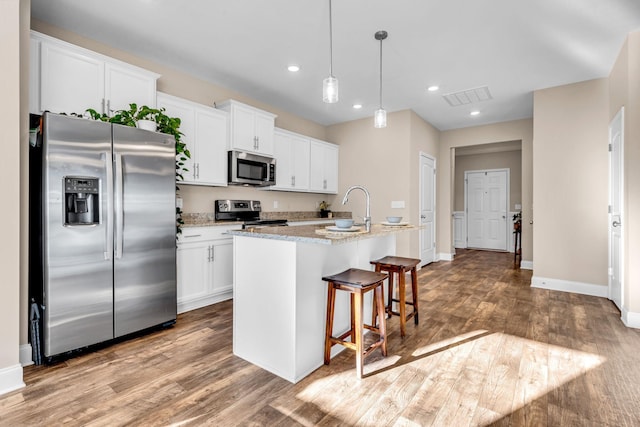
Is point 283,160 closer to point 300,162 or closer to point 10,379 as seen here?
point 300,162

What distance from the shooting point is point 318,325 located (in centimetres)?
224

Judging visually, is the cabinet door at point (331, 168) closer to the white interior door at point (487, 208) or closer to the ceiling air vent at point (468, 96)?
the ceiling air vent at point (468, 96)

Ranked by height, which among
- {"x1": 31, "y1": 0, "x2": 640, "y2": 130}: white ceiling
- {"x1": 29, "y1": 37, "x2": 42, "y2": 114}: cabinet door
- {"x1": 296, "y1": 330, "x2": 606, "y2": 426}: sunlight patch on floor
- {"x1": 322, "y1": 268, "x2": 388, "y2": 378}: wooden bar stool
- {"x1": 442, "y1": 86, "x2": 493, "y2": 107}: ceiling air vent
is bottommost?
{"x1": 296, "y1": 330, "x2": 606, "y2": 426}: sunlight patch on floor

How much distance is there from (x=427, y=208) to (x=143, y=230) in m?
4.76

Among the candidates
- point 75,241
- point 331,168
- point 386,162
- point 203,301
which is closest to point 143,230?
point 75,241

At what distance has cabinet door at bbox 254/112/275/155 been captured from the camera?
432 centimetres

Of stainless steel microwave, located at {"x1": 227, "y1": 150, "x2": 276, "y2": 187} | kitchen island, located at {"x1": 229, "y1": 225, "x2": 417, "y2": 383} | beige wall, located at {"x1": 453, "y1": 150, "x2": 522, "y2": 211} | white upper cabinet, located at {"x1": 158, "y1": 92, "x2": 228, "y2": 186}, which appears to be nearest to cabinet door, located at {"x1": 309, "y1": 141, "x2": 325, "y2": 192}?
stainless steel microwave, located at {"x1": 227, "y1": 150, "x2": 276, "y2": 187}

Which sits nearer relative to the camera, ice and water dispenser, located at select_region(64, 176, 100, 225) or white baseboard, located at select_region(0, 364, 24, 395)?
white baseboard, located at select_region(0, 364, 24, 395)

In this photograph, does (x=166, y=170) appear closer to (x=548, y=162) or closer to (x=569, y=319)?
(x=569, y=319)

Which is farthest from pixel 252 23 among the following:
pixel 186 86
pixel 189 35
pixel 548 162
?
pixel 548 162

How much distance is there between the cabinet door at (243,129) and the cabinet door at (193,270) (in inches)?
54.0

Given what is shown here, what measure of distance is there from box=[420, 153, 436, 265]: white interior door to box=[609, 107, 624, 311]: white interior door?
8.12 ft

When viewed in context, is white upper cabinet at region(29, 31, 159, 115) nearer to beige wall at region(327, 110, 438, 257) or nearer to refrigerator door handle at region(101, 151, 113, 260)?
refrigerator door handle at region(101, 151, 113, 260)

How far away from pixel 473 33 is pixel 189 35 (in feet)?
8.57
